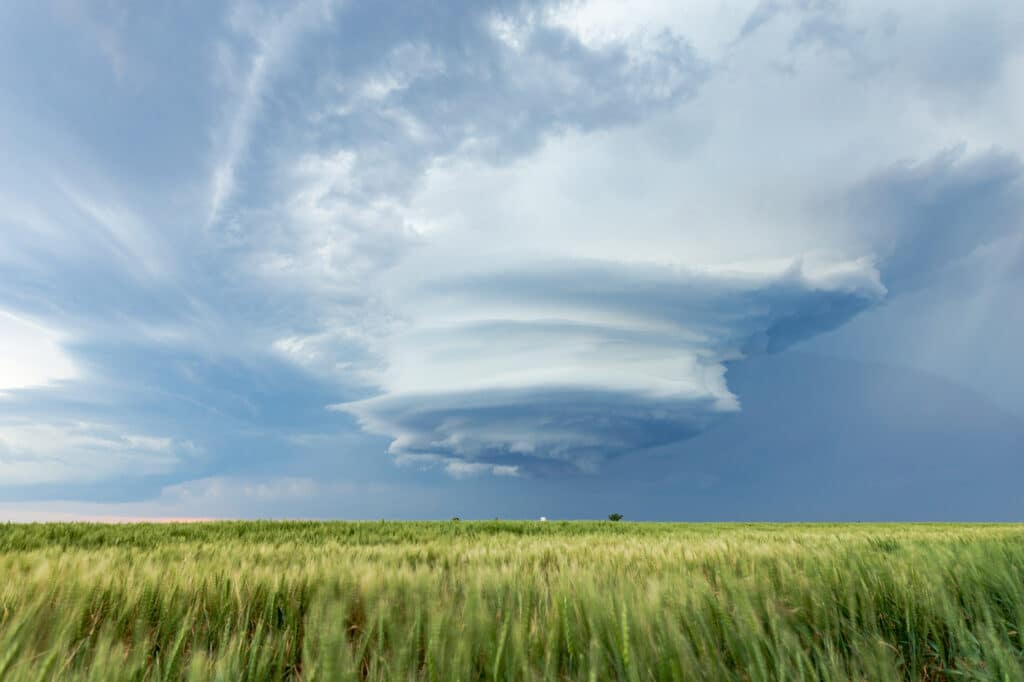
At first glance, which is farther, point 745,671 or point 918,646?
point 918,646

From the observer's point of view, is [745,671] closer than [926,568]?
Yes

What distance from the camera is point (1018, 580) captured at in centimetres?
280

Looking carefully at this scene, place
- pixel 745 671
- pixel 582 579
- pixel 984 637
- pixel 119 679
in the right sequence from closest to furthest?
pixel 119 679 < pixel 745 671 < pixel 984 637 < pixel 582 579

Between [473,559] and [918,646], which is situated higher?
[473,559]

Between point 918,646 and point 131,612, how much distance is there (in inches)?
119

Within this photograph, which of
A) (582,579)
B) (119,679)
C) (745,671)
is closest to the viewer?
(119,679)

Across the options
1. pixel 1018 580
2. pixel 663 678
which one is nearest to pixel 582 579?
pixel 663 678

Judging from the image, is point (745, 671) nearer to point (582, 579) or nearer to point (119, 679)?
point (582, 579)

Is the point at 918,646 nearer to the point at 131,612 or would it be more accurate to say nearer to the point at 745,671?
the point at 745,671

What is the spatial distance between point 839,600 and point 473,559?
7.65ft

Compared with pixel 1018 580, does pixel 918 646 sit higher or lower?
lower

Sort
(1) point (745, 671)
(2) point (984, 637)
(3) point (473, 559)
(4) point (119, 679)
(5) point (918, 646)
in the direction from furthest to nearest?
(3) point (473, 559), (5) point (918, 646), (2) point (984, 637), (1) point (745, 671), (4) point (119, 679)

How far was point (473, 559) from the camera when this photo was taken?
410cm

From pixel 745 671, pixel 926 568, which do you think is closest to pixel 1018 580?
pixel 926 568
